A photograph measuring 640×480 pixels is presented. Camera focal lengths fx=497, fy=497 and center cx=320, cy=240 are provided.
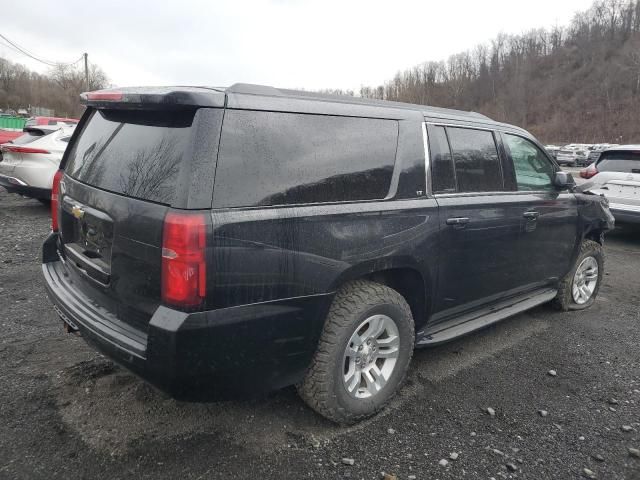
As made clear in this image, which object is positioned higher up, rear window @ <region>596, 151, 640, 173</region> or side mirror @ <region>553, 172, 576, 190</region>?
rear window @ <region>596, 151, 640, 173</region>

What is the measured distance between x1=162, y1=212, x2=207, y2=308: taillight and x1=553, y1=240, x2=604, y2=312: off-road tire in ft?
12.5

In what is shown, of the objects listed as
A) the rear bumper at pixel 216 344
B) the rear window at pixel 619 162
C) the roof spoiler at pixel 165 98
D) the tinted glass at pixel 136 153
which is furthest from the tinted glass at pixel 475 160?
the rear window at pixel 619 162

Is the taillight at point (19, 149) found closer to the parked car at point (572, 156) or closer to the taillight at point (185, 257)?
the taillight at point (185, 257)

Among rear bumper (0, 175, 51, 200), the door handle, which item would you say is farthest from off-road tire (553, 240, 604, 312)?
rear bumper (0, 175, 51, 200)

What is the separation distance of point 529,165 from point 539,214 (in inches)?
17.3

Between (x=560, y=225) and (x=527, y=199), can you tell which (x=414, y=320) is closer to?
(x=527, y=199)

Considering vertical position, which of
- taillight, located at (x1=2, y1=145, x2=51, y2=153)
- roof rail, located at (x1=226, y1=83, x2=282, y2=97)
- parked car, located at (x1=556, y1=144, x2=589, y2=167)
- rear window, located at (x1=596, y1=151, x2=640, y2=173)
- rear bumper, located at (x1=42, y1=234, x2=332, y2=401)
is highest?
parked car, located at (x1=556, y1=144, x2=589, y2=167)

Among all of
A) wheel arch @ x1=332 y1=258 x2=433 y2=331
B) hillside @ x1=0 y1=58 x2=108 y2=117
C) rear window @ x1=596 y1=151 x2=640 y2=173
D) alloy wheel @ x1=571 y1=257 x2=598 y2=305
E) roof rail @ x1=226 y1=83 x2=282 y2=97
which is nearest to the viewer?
roof rail @ x1=226 y1=83 x2=282 y2=97

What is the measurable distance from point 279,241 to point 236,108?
2.10 ft

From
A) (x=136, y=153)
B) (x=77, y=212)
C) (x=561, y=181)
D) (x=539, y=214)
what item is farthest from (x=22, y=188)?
(x=561, y=181)

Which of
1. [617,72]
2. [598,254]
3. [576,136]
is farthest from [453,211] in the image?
[617,72]

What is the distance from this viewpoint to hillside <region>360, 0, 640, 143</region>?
210 ft

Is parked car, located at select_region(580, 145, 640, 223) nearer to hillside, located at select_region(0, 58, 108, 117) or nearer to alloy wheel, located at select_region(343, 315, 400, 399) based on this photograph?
alloy wheel, located at select_region(343, 315, 400, 399)

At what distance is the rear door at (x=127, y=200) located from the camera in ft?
7.26
